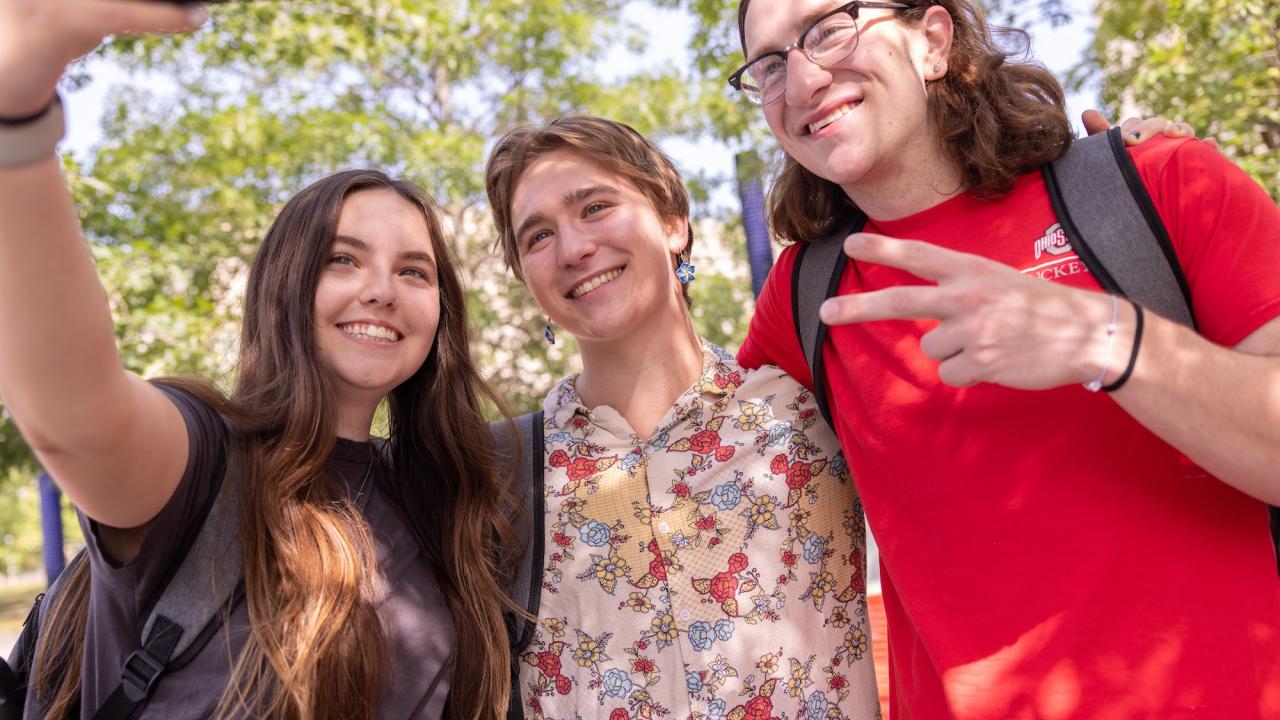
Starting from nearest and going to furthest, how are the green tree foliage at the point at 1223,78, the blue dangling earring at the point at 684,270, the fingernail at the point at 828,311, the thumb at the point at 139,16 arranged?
the thumb at the point at 139,16 < the fingernail at the point at 828,311 < the blue dangling earring at the point at 684,270 < the green tree foliage at the point at 1223,78

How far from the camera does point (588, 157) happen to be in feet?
9.22

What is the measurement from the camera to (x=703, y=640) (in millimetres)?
2441

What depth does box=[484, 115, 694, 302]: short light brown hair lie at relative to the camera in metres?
2.81

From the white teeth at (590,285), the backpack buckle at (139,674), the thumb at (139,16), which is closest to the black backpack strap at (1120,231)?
the white teeth at (590,285)

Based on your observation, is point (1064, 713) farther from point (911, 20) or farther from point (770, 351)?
point (911, 20)

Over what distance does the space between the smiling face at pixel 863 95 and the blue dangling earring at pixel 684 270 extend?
79 cm

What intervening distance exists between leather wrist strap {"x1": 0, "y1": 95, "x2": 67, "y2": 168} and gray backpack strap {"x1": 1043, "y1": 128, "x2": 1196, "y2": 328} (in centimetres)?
166

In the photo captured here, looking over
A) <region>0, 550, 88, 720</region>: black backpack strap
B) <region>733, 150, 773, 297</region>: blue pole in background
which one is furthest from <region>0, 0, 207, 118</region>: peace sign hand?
<region>733, 150, 773, 297</region>: blue pole in background

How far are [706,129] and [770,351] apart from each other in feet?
29.1

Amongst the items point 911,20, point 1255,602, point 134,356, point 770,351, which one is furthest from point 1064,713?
point 134,356

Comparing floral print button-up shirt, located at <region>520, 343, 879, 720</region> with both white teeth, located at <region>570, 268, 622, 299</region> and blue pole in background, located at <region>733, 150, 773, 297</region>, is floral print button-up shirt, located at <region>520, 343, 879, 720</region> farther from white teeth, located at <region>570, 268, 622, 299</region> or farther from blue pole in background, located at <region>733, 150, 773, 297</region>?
blue pole in background, located at <region>733, 150, 773, 297</region>

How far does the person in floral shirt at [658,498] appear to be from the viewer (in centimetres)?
245

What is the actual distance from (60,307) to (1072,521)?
170 cm

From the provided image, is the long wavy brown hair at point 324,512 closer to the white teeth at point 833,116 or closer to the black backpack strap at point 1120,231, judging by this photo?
the white teeth at point 833,116
